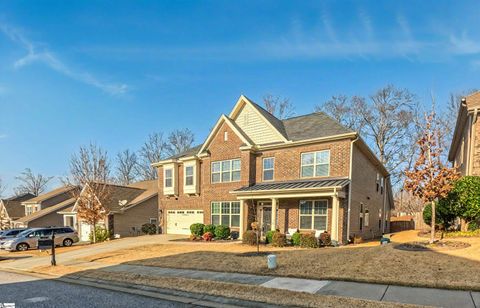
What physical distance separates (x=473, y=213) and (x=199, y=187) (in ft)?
60.5

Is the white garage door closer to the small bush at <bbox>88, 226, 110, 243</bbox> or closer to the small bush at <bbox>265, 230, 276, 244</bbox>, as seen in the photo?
the small bush at <bbox>88, 226, 110, 243</bbox>

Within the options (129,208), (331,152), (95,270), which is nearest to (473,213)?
(331,152)

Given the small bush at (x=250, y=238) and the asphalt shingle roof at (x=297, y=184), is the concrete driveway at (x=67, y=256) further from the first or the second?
the asphalt shingle roof at (x=297, y=184)

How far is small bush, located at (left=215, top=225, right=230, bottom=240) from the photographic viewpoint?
21484mm

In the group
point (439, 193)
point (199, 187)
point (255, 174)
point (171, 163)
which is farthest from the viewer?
point (171, 163)

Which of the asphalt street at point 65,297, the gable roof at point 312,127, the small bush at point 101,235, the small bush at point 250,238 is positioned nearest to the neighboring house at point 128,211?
the small bush at point 101,235

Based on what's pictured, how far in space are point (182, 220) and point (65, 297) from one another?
→ 1831 cm

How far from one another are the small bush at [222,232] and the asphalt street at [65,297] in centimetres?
1197

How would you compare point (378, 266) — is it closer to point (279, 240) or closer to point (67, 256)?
point (279, 240)

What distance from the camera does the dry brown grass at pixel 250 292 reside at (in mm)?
6473

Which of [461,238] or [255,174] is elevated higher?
[255,174]

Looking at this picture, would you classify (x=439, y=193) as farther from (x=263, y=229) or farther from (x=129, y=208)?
(x=129, y=208)

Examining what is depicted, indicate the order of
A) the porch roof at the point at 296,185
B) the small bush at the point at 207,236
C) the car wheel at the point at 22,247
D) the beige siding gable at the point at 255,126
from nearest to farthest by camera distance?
1. the porch roof at the point at 296,185
2. the small bush at the point at 207,236
3. the beige siding gable at the point at 255,126
4. the car wheel at the point at 22,247

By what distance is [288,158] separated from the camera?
2020 centimetres
